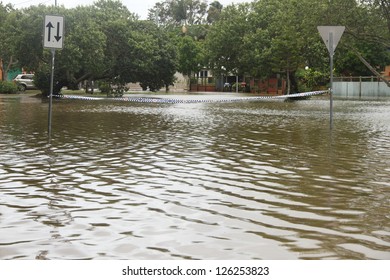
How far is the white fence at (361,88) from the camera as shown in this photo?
2227 inches

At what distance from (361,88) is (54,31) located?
46660 mm

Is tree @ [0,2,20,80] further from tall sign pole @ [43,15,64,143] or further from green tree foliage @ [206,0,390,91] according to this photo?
tall sign pole @ [43,15,64,143]

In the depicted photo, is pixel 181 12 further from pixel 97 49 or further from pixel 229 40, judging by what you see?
pixel 97 49

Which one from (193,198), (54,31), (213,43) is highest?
(213,43)

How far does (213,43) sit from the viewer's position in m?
72.4

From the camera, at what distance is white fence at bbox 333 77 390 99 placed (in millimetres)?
56562

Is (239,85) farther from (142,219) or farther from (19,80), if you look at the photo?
(142,219)

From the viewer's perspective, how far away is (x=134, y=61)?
4978 centimetres

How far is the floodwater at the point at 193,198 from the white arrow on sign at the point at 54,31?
7.28 feet

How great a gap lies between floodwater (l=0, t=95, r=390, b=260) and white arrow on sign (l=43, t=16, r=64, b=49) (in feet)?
7.28

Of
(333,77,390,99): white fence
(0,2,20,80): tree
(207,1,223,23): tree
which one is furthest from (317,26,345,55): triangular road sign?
(207,1,223,23): tree

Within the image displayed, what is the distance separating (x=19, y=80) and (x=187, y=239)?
210 ft

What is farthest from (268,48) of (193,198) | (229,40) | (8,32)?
(193,198)

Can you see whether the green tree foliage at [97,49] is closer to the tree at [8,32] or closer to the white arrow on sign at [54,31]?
the tree at [8,32]
